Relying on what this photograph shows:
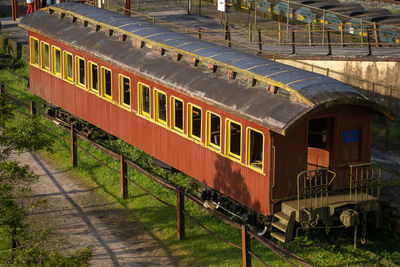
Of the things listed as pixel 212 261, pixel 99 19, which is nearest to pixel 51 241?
pixel 212 261

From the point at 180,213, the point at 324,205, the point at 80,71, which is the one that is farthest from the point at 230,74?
the point at 80,71

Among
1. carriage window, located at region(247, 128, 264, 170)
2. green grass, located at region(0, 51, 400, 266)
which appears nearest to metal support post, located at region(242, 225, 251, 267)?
green grass, located at region(0, 51, 400, 266)

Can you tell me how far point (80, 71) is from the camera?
2192cm

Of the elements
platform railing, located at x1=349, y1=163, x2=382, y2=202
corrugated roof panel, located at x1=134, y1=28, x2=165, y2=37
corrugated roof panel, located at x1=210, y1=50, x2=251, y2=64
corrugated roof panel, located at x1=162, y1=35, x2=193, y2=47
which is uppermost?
corrugated roof panel, located at x1=134, y1=28, x2=165, y2=37

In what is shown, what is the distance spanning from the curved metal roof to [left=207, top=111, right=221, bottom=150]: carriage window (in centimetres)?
48

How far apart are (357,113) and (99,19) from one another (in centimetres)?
986

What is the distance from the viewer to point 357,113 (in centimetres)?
1537

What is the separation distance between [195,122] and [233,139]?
61.2 inches

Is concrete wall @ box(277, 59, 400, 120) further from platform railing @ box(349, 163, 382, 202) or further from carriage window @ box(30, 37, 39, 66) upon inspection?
carriage window @ box(30, 37, 39, 66)

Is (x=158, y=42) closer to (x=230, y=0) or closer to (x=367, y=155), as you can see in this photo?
(x=367, y=155)

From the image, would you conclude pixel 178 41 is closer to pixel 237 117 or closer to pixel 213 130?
pixel 213 130

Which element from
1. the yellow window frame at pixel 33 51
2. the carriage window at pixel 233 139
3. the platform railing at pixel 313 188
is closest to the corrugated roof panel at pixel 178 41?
the carriage window at pixel 233 139

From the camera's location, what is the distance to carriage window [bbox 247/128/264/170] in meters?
15.1

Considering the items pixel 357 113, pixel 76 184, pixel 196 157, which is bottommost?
pixel 76 184
